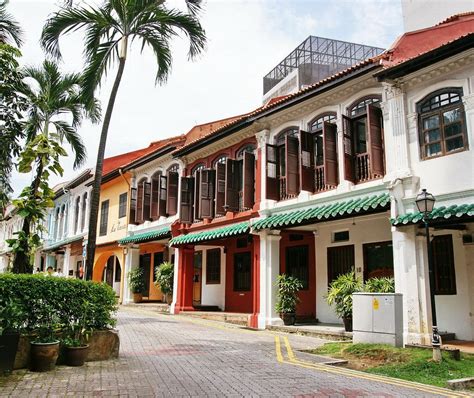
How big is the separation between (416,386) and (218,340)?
558cm

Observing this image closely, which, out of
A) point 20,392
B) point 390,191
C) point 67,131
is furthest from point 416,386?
point 67,131

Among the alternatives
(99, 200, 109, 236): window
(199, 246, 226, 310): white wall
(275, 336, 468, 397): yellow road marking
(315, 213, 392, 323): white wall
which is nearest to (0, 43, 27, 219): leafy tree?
(275, 336, 468, 397): yellow road marking

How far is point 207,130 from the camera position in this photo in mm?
22125

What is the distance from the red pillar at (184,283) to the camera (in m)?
19.0

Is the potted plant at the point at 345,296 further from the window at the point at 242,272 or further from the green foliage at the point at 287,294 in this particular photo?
the window at the point at 242,272

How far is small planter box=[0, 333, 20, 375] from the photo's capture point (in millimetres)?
6879

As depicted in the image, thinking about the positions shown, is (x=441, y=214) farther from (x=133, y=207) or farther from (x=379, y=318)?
(x=133, y=207)

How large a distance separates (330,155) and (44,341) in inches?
328

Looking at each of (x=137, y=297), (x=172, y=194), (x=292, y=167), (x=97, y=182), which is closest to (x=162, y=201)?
(x=172, y=194)

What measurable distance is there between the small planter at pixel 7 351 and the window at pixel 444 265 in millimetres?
9229

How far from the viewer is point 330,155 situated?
12719 mm

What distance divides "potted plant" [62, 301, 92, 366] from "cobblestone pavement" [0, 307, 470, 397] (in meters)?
0.17

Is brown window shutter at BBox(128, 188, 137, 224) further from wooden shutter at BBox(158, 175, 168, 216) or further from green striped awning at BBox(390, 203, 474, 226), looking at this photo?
green striped awning at BBox(390, 203, 474, 226)

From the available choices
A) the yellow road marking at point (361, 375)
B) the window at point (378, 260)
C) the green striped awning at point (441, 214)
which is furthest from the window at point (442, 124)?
the yellow road marking at point (361, 375)
